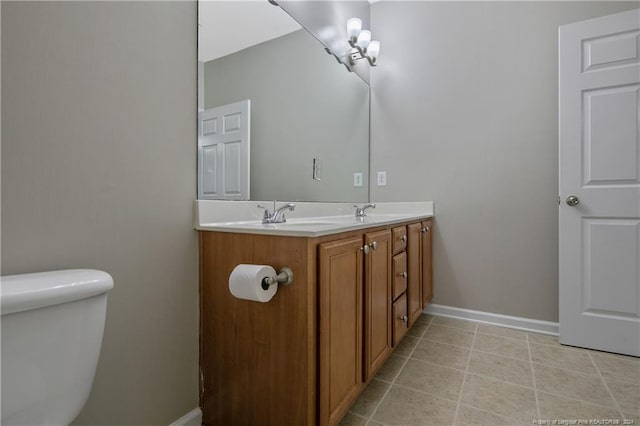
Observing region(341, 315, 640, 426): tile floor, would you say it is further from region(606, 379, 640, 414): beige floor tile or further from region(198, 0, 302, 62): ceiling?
region(198, 0, 302, 62): ceiling

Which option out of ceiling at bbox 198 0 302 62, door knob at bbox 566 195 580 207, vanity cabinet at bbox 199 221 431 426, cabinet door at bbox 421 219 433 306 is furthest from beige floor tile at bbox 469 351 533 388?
ceiling at bbox 198 0 302 62

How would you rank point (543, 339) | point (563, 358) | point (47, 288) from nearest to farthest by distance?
point (47, 288) → point (563, 358) → point (543, 339)

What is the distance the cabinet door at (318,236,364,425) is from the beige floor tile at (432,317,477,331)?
1221 millimetres

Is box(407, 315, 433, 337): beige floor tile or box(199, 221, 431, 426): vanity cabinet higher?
box(199, 221, 431, 426): vanity cabinet

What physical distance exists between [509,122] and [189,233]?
213 cm

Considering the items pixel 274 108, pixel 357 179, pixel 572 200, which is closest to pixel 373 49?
pixel 357 179

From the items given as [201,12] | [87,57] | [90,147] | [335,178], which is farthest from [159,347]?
[335,178]

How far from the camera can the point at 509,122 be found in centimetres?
211

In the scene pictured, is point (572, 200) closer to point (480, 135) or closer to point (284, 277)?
point (480, 135)

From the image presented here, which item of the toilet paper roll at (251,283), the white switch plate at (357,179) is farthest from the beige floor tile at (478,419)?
the white switch plate at (357,179)

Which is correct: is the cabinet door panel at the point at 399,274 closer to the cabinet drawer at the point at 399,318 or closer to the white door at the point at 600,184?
the cabinet drawer at the point at 399,318

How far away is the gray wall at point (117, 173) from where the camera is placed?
784 millimetres

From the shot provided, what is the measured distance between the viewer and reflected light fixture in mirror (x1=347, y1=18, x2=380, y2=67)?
2248 mm

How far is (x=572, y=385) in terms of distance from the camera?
1444 mm
